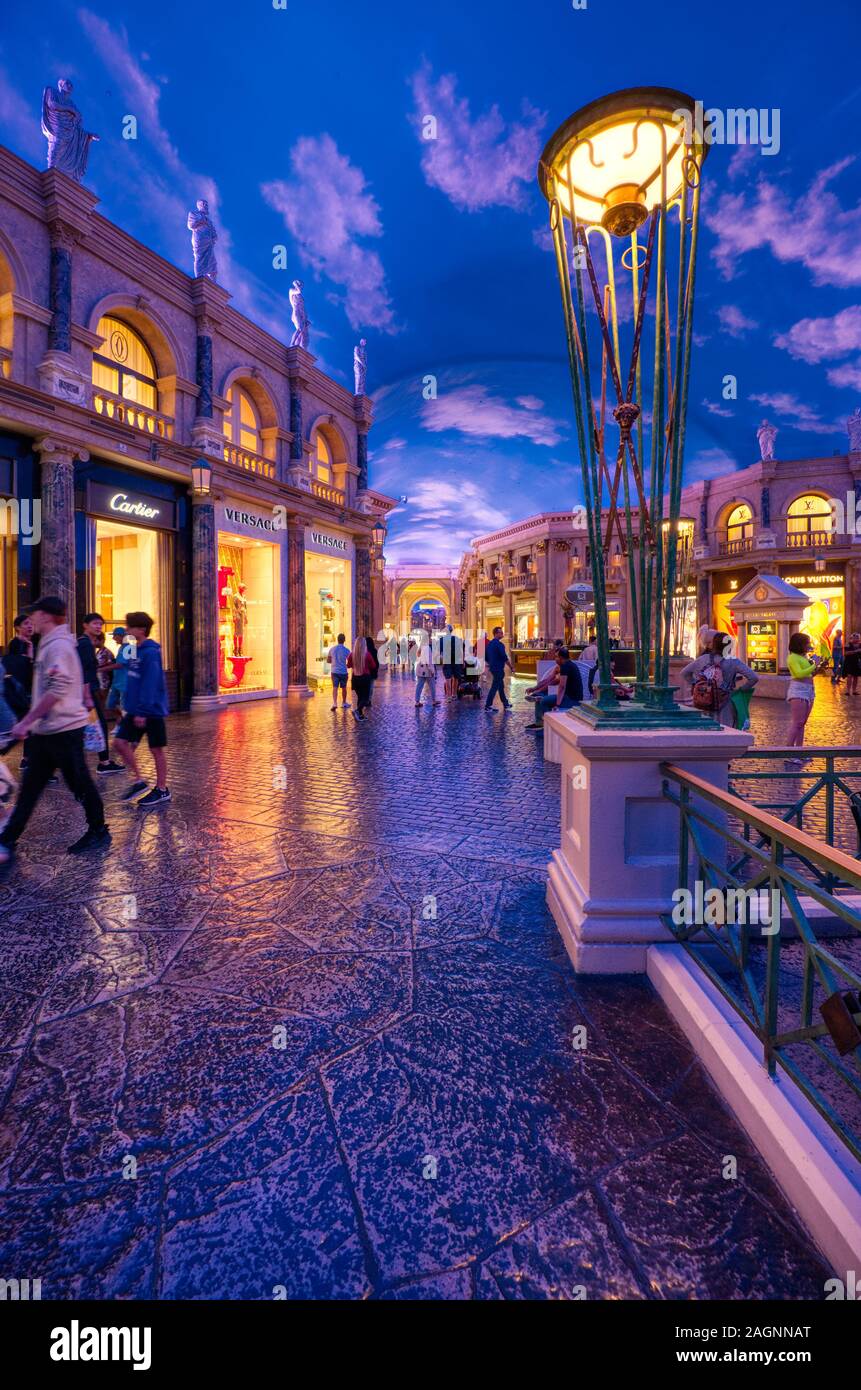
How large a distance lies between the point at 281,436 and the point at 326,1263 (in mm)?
18208

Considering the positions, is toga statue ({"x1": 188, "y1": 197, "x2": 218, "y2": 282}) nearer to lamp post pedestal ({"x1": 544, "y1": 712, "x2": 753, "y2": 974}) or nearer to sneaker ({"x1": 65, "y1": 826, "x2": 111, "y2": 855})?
sneaker ({"x1": 65, "y1": 826, "x2": 111, "y2": 855})

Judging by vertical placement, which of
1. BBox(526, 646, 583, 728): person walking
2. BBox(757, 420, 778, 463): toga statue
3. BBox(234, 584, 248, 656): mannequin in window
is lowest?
BBox(526, 646, 583, 728): person walking

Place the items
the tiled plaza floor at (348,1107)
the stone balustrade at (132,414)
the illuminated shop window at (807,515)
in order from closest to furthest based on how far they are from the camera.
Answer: the tiled plaza floor at (348,1107) → the stone balustrade at (132,414) → the illuminated shop window at (807,515)

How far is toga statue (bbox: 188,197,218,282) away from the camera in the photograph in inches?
553

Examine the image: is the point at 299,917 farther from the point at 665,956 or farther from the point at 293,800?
the point at 293,800

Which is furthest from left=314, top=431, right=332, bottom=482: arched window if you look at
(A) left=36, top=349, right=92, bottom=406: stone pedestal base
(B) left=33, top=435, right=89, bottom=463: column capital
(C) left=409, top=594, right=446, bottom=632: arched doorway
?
(C) left=409, top=594, right=446, bottom=632: arched doorway

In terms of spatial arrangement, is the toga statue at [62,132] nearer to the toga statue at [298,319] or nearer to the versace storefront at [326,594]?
the toga statue at [298,319]

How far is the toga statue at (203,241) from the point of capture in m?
14.1

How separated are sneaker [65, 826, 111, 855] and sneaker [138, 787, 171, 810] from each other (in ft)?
3.34

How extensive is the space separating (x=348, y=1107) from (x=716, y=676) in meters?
5.22

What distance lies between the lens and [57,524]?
11.0m

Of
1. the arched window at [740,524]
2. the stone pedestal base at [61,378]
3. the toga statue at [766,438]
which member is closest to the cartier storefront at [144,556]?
the stone pedestal base at [61,378]

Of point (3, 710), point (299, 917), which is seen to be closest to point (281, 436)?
point (3, 710)

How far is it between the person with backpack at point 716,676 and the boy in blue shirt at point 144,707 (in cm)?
526
